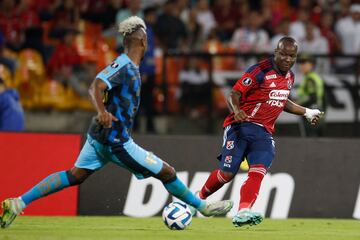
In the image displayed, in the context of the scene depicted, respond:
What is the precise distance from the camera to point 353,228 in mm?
11492

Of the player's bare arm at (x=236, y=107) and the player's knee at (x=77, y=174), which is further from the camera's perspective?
the player's bare arm at (x=236, y=107)

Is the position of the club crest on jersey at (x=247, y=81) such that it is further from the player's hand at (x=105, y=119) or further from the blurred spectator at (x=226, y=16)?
the blurred spectator at (x=226, y=16)

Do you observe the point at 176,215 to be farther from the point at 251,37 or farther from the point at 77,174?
the point at 251,37

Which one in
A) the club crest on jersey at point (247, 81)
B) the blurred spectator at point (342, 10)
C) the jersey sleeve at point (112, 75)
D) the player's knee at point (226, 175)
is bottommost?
the player's knee at point (226, 175)

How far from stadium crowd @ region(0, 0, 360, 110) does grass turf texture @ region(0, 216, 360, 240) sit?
5.00 meters

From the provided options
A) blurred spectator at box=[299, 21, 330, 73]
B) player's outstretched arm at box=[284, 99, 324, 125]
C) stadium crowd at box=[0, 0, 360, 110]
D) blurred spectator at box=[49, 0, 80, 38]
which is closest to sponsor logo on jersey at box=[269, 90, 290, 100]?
player's outstretched arm at box=[284, 99, 324, 125]

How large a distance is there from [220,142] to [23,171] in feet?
9.30

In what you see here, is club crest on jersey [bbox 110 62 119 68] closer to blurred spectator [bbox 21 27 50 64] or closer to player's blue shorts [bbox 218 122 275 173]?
player's blue shorts [bbox 218 122 275 173]

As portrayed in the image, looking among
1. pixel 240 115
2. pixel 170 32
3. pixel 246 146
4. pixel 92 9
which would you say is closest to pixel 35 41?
pixel 92 9

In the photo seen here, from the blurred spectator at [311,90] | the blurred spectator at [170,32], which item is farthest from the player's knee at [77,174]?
the blurred spectator at [170,32]

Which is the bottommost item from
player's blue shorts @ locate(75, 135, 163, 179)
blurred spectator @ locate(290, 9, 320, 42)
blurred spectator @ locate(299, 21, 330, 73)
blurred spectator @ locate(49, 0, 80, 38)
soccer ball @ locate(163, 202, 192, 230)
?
soccer ball @ locate(163, 202, 192, 230)

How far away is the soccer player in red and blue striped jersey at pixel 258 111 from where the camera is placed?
10.6m

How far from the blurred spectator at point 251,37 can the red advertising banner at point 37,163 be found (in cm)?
585

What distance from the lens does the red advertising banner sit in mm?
13258
